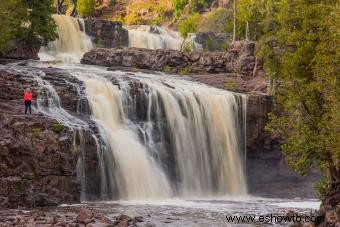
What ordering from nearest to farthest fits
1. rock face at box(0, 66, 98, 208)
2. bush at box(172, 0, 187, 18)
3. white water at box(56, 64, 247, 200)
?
rock face at box(0, 66, 98, 208) → white water at box(56, 64, 247, 200) → bush at box(172, 0, 187, 18)

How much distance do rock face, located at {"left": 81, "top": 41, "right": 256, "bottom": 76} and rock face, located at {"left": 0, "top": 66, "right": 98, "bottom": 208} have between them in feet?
80.0

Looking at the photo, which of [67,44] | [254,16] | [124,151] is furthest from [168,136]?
[254,16]

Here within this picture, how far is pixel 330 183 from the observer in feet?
81.8

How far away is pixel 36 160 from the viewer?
29094 millimetres

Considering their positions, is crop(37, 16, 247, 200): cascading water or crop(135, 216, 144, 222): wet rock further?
crop(37, 16, 247, 200): cascading water

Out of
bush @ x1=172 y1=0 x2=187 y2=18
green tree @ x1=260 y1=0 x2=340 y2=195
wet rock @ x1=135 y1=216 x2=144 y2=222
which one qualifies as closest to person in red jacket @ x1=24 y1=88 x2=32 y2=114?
wet rock @ x1=135 y1=216 x2=144 y2=222

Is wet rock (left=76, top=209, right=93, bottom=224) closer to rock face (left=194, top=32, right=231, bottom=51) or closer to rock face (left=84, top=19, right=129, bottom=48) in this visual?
rock face (left=84, top=19, right=129, bottom=48)

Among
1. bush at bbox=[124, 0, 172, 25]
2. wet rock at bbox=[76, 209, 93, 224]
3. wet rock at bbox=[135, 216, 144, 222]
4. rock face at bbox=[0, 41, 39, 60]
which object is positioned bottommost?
wet rock at bbox=[135, 216, 144, 222]

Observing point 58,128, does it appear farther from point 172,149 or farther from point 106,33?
point 106,33

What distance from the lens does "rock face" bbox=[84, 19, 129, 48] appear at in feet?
227

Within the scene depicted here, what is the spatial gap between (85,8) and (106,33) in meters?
44.9

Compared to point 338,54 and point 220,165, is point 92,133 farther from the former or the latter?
point 338,54

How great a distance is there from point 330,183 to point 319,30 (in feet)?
25.7

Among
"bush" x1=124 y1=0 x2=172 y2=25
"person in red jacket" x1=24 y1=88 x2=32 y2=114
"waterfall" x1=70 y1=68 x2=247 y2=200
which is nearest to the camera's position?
"person in red jacket" x1=24 y1=88 x2=32 y2=114
